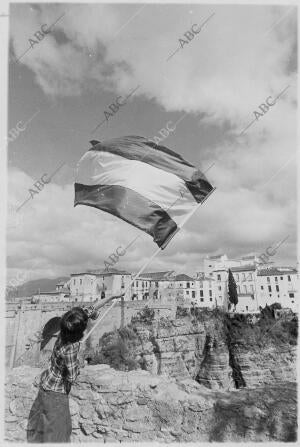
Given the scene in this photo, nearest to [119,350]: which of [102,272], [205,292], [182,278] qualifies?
[102,272]

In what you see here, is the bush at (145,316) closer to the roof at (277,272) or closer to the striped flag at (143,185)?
the striped flag at (143,185)

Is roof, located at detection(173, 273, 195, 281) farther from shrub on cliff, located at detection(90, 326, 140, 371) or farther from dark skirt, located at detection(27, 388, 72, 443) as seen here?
dark skirt, located at detection(27, 388, 72, 443)

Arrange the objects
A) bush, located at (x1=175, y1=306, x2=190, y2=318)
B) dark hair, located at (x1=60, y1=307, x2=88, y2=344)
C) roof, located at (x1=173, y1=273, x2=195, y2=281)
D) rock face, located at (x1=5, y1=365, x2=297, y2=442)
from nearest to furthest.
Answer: dark hair, located at (x1=60, y1=307, x2=88, y2=344)
rock face, located at (x1=5, y1=365, x2=297, y2=442)
bush, located at (x1=175, y1=306, x2=190, y2=318)
roof, located at (x1=173, y1=273, x2=195, y2=281)

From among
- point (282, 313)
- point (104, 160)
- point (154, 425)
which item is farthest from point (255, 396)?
point (282, 313)

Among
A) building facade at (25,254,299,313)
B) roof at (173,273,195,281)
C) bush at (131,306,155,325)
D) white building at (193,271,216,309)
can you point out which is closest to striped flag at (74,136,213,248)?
bush at (131,306,155,325)

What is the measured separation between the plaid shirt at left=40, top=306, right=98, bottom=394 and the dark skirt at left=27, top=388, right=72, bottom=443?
79 millimetres

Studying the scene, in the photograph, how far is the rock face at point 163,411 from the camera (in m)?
5.25

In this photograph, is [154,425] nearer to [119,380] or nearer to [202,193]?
[119,380]

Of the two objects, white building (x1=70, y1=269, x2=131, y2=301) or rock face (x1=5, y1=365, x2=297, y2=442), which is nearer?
rock face (x1=5, y1=365, x2=297, y2=442)

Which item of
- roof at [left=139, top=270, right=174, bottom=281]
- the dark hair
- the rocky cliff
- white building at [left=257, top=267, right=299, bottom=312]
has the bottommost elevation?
the rocky cliff

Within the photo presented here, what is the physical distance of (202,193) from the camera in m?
6.00

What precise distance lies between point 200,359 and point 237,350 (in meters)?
5.38

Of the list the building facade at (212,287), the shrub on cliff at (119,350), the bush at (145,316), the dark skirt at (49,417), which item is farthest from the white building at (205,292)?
the dark skirt at (49,417)

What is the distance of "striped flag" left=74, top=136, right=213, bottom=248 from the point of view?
5.70 metres
